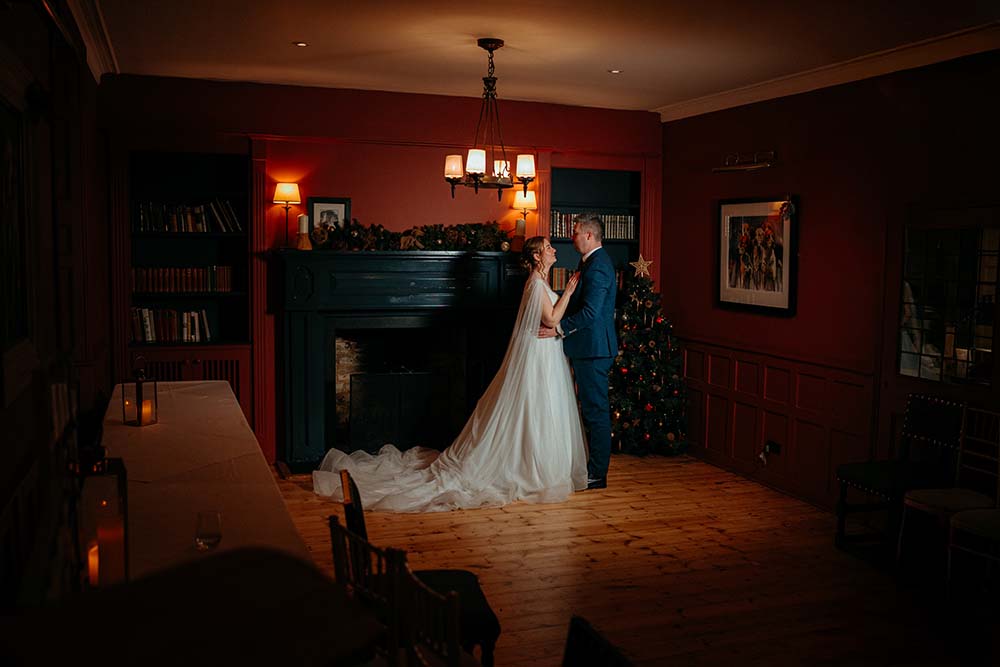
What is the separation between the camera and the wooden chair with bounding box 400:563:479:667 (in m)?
1.95

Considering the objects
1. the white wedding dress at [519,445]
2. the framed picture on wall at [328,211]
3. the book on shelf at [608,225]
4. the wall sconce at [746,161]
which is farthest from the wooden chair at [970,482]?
the framed picture on wall at [328,211]

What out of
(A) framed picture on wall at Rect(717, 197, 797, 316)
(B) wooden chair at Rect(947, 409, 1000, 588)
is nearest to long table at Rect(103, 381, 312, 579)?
(B) wooden chair at Rect(947, 409, 1000, 588)

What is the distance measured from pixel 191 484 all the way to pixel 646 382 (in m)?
5.25

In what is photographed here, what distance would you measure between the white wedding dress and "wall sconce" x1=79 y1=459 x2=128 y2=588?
4.06 meters

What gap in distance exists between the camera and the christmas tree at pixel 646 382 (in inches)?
304

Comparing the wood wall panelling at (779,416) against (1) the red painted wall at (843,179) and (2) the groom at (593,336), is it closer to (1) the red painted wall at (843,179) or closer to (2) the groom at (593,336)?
(1) the red painted wall at (843,179)

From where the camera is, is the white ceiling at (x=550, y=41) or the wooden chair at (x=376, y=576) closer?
the wooden chair at (x=376, y=576)

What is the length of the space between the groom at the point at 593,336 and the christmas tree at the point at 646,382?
3.24 ft

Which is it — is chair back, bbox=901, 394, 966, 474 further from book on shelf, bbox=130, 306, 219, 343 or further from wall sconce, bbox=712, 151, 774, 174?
book on shelf, bbox=130, 306, 219, 343

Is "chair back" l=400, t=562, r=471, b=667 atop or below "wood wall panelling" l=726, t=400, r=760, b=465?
atop

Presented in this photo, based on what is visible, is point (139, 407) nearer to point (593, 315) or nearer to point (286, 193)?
point (286, 193)

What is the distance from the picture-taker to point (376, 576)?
91.4 inches

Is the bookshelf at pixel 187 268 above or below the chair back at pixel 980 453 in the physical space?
above

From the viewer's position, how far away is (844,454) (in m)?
6.15
